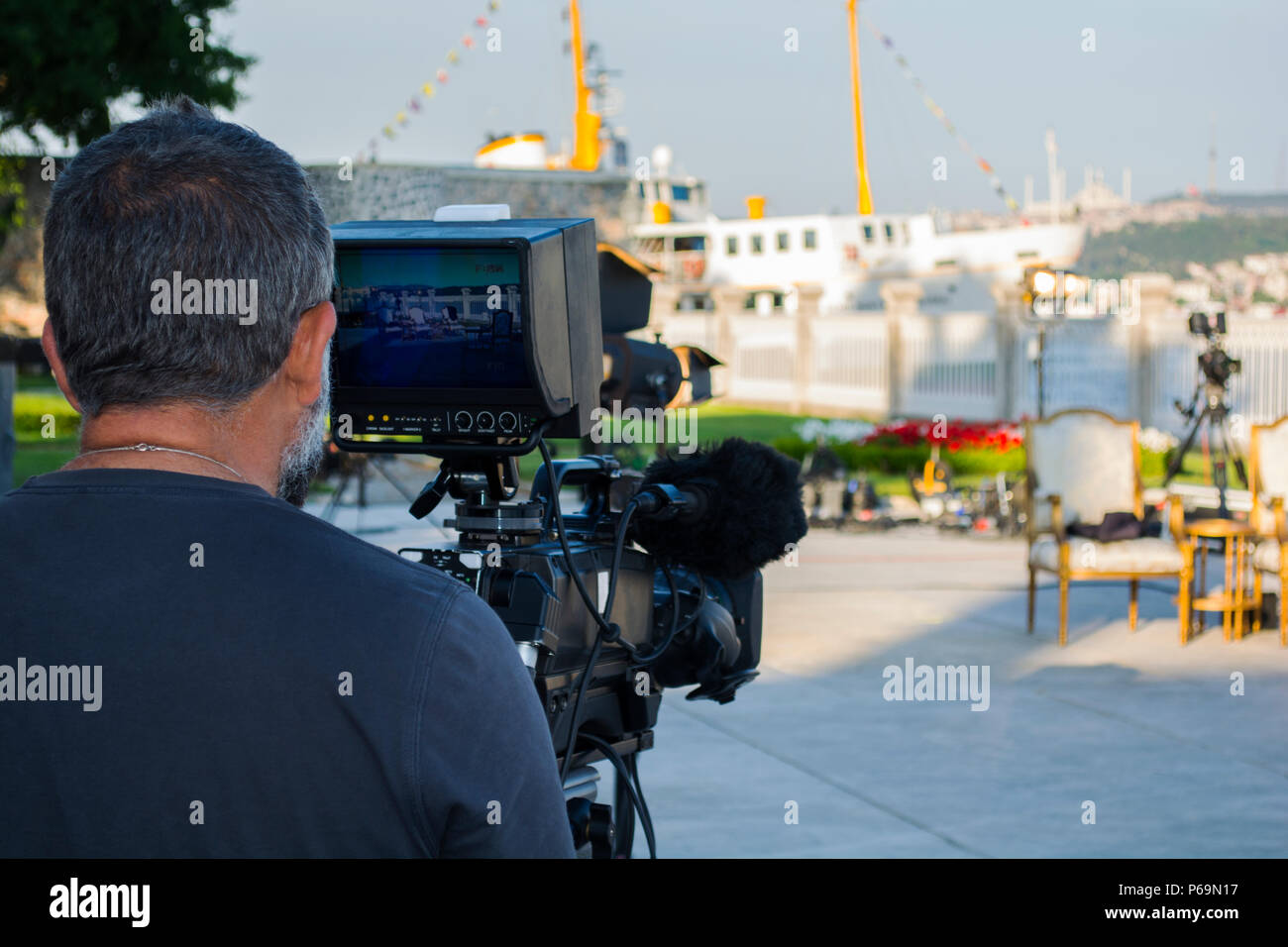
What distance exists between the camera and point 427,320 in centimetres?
208

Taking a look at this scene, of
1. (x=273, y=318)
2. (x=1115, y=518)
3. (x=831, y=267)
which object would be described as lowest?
(x=1115, y=518)

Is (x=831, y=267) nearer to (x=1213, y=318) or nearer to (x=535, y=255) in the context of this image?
(x=1213, y=318)

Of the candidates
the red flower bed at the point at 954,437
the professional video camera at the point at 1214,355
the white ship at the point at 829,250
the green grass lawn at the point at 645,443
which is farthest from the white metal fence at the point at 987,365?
the white ship at the point at 829,250

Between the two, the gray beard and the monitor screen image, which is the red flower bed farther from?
the gray beard

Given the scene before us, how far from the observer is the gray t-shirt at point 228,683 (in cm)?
122

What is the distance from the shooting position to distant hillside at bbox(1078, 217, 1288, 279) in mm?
79000

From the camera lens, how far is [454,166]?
42.9m

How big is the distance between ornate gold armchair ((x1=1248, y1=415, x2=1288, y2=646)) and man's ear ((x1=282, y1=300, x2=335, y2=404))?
6988mm

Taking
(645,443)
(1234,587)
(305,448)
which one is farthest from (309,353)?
(645,443)

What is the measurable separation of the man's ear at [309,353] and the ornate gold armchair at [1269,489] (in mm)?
6988

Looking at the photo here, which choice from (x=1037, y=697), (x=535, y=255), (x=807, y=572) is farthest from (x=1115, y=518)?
(x=535, y=255)

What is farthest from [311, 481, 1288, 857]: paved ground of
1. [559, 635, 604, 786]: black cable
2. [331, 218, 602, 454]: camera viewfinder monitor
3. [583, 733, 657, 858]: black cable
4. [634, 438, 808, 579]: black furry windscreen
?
[331, 218, 602, 454]: camera viewfinder monitor

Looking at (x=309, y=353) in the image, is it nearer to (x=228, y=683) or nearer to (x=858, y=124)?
(x=228, y=683)

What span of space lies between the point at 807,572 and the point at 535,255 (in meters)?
8.28
